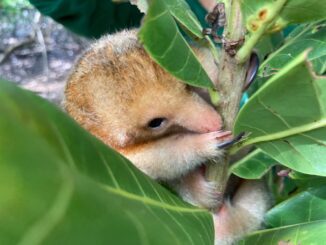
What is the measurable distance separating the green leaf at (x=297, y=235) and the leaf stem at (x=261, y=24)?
0.32 metres

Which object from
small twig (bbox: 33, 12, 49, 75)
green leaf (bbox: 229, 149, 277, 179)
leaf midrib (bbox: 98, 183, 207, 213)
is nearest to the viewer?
leaf midrib (bbox: 98, 183, 207, 213)

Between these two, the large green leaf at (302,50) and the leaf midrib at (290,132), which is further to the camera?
the large green leaf at (302,50)

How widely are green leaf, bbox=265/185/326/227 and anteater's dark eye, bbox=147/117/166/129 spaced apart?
0.29 meters

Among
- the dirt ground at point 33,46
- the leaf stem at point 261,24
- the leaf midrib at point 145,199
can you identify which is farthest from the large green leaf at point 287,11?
the dirt ground at point 33,46

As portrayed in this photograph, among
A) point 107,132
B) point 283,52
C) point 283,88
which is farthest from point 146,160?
point 283,88

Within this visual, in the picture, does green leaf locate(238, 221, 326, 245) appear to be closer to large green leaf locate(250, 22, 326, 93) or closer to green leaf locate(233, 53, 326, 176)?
green leaf locate(233, 53, 326, 176)

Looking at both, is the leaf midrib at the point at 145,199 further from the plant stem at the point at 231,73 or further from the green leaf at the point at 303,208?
the green leaf at the point at 303,208

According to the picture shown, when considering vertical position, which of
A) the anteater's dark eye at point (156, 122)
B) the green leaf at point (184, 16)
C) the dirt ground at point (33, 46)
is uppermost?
the green leaf at point (184, 16)

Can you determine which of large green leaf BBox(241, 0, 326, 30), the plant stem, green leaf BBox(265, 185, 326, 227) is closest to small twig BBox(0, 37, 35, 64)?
green leaf BBox(265, 185, 326, 227)

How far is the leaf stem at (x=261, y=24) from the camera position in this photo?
2.60 feet

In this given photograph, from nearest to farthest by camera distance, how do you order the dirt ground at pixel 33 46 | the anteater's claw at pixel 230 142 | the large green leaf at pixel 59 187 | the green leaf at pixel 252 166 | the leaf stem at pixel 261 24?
the large green leaf at pixel 59 187 → the leaf stem at pixel 261 24 → the anteater's claw at pixel 230 142 → the green leaf at pixel 252 166 → the dirt ground at pixel 33 46

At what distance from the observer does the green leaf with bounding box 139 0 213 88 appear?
70 cm

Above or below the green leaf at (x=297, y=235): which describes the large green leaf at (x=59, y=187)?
above

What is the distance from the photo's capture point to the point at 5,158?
0.39 m
